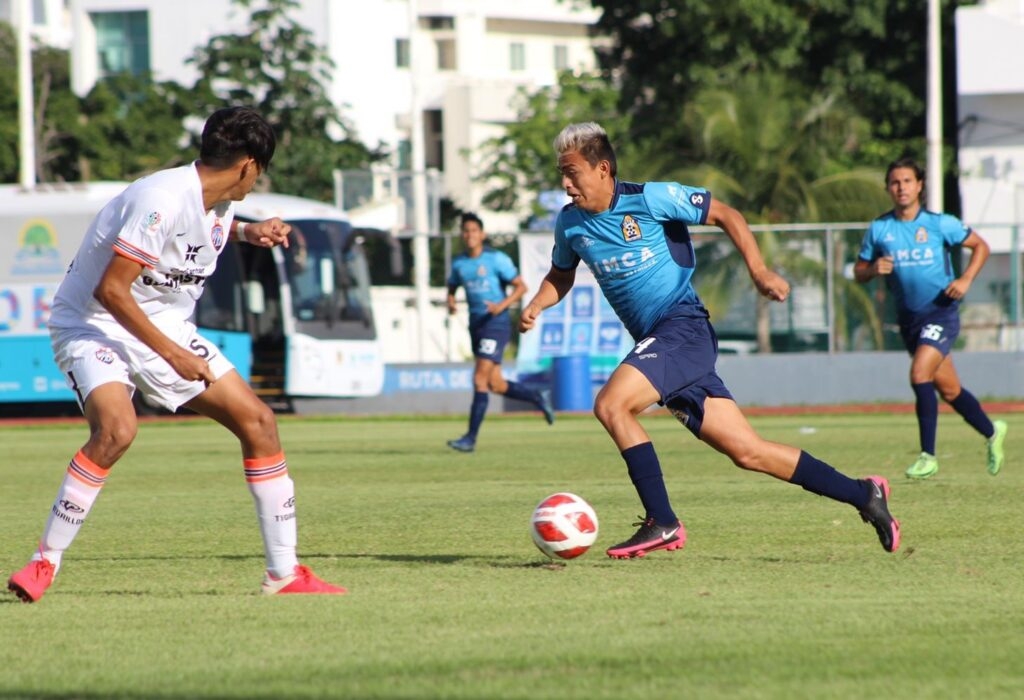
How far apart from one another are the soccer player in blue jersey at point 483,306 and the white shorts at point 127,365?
9.30 metres

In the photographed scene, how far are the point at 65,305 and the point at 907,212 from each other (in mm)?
7181

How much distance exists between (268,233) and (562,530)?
6.08 ft

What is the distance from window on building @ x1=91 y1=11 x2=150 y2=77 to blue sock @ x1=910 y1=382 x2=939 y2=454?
5191cm

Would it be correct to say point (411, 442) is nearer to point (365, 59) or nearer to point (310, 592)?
point (310, 592)

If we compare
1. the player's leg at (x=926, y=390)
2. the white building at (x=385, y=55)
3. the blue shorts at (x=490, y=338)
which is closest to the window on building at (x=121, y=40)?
the white building at (x=385, y=55)

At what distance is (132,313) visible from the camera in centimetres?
634

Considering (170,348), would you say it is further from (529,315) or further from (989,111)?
(989,111)

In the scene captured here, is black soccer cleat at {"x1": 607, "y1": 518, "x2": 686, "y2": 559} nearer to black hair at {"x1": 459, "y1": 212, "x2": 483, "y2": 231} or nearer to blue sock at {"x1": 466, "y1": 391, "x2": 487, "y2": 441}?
blue sock at {"x1": 466, "y1": 391, "x2": 487, "y2": 441}

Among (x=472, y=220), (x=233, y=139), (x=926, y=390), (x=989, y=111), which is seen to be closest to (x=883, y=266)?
(x=926, y=390)

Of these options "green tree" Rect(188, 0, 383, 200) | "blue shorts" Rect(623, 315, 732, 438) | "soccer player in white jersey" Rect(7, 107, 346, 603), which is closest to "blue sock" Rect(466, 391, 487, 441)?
"blue shorts" Rect(623, 315, 732, 438)

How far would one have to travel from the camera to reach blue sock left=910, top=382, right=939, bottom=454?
1207cm

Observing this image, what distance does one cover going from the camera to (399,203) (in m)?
31.9

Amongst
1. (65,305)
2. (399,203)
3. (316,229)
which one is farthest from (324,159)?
(65,305)

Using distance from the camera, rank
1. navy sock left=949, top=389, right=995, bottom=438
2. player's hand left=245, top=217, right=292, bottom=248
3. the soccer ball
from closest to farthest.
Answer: player's hand left=245, top=217, right=292, bottom=248, the soccer ball, navy sock left=949, top=389, right=995, bottom=438
